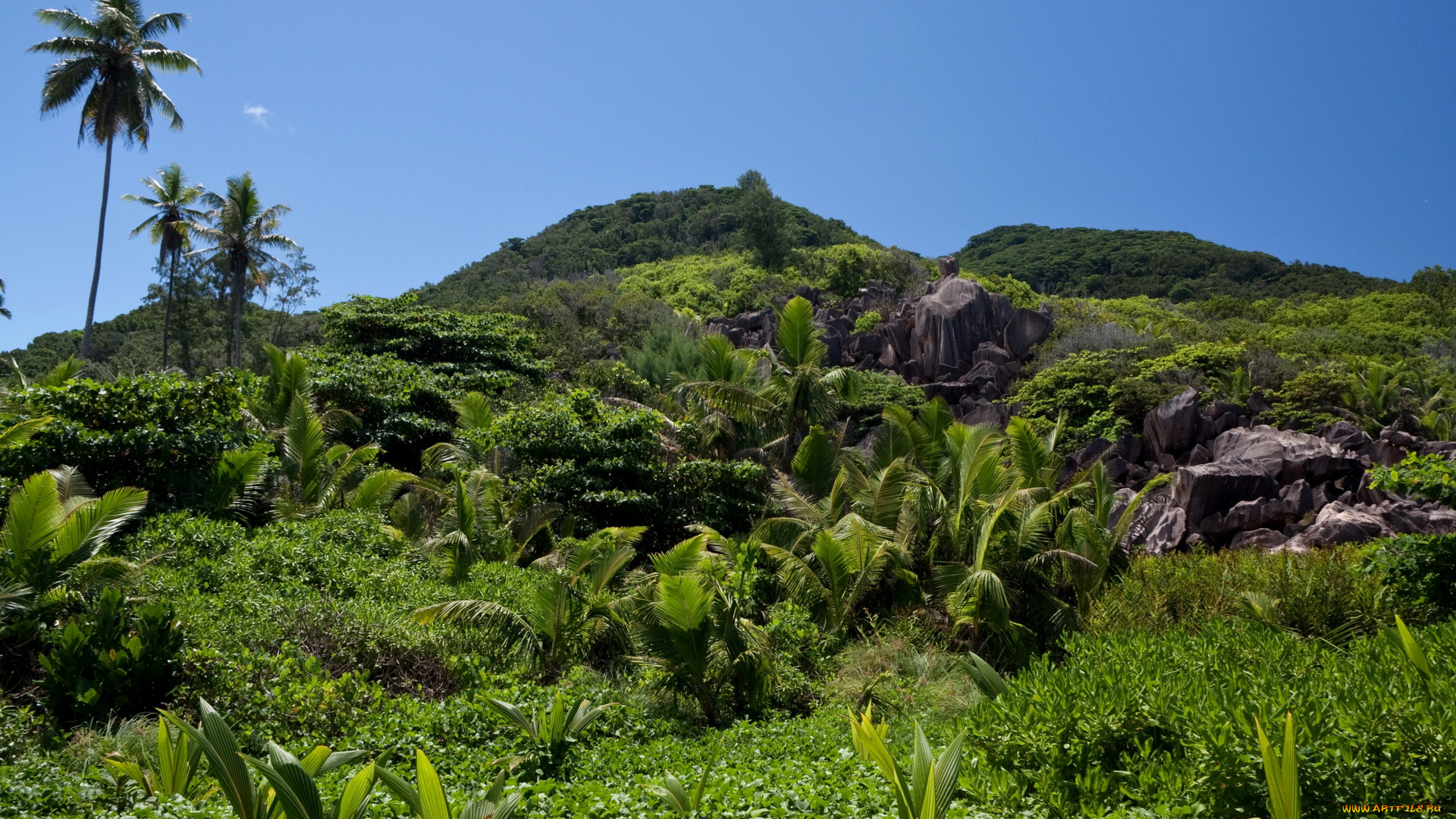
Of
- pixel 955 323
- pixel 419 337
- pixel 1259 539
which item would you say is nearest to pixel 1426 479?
pixel 1259 539

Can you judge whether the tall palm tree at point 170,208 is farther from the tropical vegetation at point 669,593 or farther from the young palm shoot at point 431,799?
the young palm shoot at point 431,799

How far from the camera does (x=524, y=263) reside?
6134 centimetres

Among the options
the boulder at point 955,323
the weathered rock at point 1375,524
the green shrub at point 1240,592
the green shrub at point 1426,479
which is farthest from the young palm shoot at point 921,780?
the boulder at point 955,323

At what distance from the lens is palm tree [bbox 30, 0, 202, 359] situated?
70.0 feet

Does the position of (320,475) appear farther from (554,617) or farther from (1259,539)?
(1259,539)

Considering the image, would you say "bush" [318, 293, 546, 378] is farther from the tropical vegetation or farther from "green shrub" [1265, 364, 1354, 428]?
"green shrub" [1265, 364, 1354, 428]

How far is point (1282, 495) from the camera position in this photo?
44.7 ft

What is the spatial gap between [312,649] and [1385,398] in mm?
20057

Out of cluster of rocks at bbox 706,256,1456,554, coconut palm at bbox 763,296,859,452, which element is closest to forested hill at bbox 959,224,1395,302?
cluster of rocks at bbox 706,256,1456,554

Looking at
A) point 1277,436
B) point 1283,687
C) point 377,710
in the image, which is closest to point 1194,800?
point 1283,687

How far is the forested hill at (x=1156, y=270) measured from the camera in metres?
43.9

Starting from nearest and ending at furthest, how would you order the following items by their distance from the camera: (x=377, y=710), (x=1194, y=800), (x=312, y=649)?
(x=1194, y=800), (x=377, y=710), (x=312, y=649)

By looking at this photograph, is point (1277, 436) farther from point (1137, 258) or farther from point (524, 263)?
point (524, 263)

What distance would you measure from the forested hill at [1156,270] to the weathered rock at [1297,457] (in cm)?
2954
